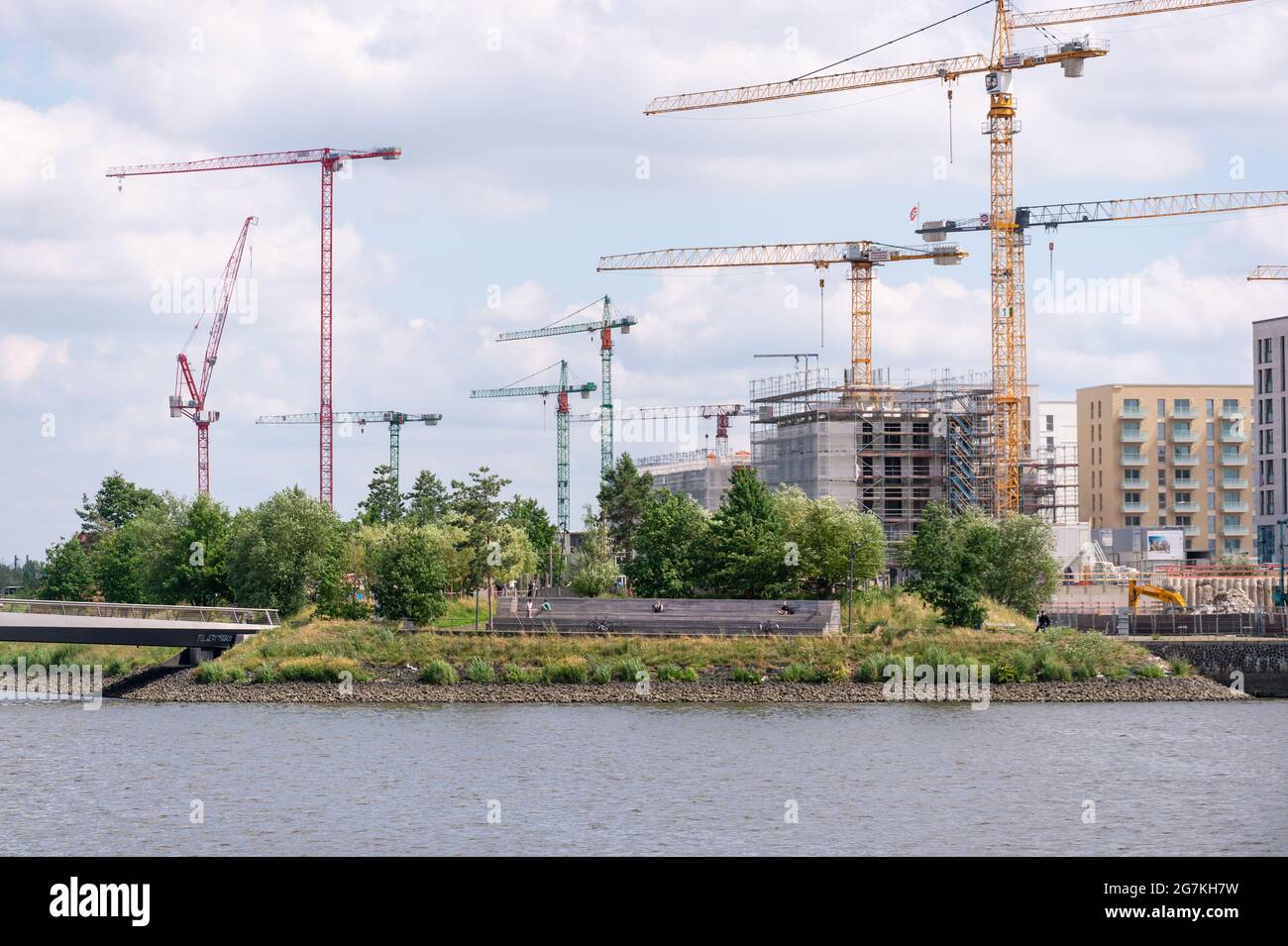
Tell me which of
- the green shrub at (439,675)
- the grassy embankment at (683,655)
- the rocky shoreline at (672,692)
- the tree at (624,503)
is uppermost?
the tree at (624,503)

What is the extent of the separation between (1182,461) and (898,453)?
48.2 metres

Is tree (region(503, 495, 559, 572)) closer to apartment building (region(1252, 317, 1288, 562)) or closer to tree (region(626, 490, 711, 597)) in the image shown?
tree (region(626, 490, 711, 597))

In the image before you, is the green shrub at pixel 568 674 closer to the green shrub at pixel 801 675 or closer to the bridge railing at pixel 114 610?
the green shrub at pixel 801 675

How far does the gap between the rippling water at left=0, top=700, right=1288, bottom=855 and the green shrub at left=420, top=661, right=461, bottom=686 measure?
21.2ft

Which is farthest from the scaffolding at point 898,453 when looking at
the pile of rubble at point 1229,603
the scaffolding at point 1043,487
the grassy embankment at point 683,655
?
the grassy embankment at point 683,655

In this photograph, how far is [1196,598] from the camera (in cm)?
11338

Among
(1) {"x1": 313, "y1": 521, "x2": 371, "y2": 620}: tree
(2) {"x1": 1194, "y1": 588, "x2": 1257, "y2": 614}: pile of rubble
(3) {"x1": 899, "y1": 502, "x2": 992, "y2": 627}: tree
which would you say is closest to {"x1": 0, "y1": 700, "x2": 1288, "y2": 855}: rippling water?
(3) {"x1": 899, "y1": 502, "x2": 992, "y2": 627}: tree

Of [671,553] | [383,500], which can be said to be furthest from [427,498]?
[671,553]

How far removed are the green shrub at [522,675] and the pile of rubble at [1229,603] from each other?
4509 cm

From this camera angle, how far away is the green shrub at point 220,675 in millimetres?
80000

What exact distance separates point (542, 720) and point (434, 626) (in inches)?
974

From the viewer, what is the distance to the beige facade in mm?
164875
